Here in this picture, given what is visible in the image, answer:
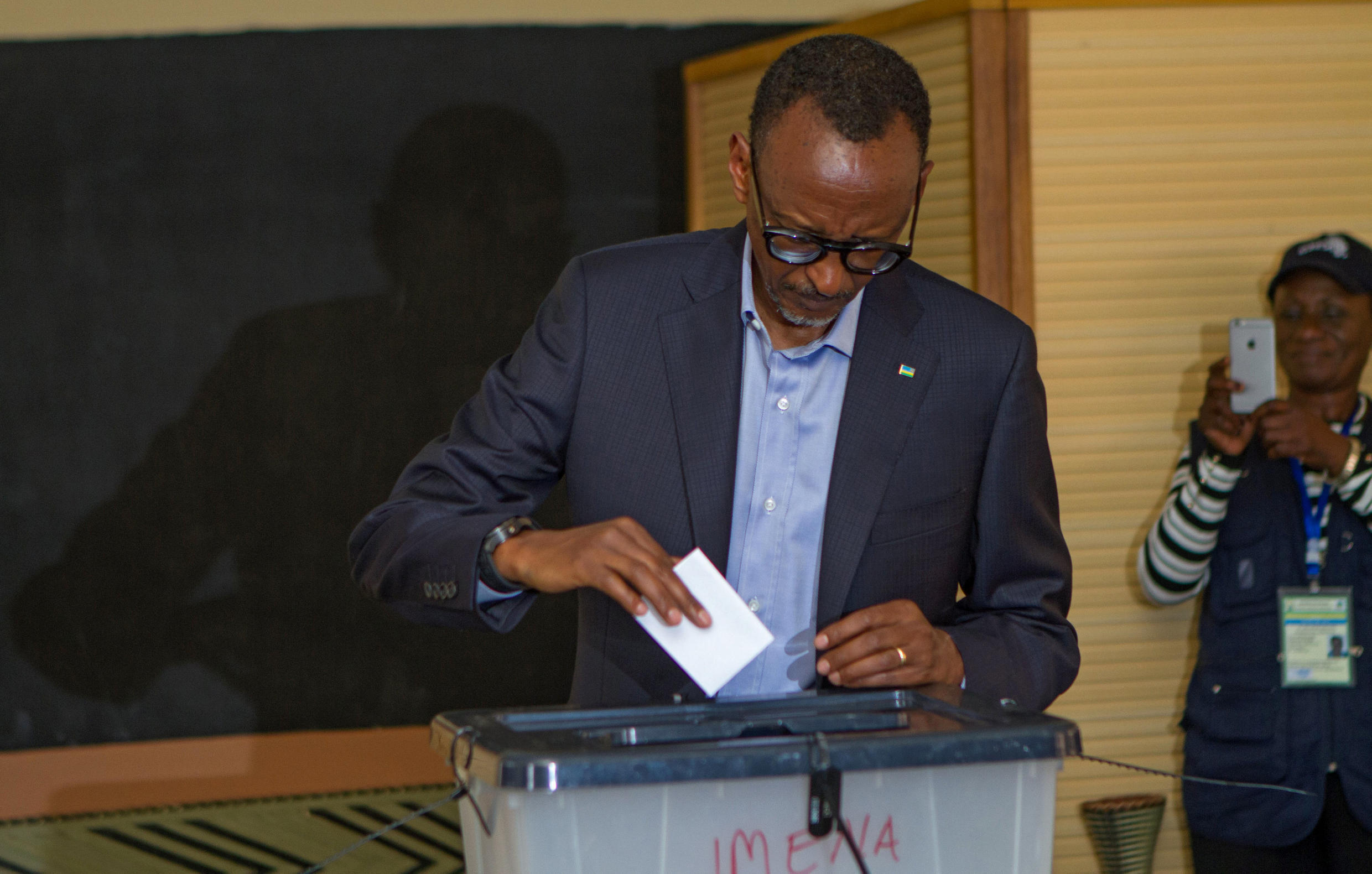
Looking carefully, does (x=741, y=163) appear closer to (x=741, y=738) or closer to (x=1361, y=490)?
(x=741, y=738)

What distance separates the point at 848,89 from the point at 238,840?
8.88ft

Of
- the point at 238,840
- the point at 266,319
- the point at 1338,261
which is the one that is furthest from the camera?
the point at 266,319

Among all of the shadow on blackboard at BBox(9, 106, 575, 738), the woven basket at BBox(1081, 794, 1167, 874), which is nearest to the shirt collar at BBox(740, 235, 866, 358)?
the woven basket at BBox(1081, 794, 1167, 874)

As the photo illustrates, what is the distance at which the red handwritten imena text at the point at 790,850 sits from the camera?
1.01 m

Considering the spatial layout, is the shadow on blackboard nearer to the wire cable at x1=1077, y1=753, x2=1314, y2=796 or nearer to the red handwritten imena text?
the wire cable at x1=1077, y1=753, x2=1314, y2=796

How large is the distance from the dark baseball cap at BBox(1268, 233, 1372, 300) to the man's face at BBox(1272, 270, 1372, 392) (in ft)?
0.07

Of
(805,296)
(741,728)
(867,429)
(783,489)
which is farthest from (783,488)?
(741,728)

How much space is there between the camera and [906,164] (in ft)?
4.68

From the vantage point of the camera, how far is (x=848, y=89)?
4.62 feet

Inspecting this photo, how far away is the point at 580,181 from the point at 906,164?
2.32m

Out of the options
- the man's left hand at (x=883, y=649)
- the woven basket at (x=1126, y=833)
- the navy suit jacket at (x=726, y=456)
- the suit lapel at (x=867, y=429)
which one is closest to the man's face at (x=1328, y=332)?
the woven basket at (x=1126, y=833)

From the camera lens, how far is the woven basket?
2748 mm

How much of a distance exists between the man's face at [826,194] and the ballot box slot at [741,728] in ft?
1.61

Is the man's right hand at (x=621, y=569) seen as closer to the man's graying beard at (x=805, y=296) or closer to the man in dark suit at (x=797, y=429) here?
the man in dark suit at (x=797, y=429)
